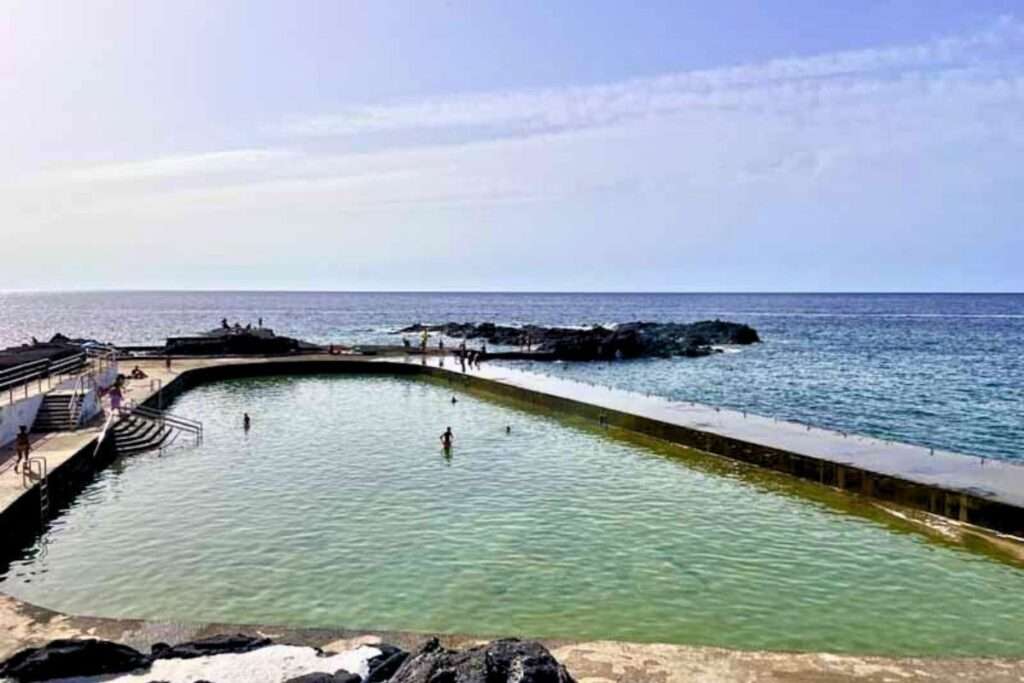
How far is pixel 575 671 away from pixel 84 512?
45.8ft

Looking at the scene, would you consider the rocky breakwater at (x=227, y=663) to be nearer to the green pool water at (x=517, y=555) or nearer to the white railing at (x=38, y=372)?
the green pool water at (x=517, y=555)

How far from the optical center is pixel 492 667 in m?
7.33

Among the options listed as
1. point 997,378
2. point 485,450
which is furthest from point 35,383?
point 997,378

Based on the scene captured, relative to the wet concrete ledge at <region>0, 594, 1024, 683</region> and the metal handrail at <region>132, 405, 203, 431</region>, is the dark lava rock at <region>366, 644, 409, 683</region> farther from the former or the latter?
the metal handrail at <region>132, 405, 203, 431</region>

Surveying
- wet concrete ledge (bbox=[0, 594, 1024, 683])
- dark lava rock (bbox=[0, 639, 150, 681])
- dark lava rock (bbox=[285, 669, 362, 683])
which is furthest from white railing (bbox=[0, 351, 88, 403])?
dark lava rock (bbox=[285, 669, 362, 683])

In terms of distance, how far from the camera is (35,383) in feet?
93.5

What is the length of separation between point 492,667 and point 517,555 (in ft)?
28.9

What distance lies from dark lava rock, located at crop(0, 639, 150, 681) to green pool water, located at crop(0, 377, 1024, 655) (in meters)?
3.81

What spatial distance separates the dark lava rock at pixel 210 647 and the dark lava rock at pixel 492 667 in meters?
2.58

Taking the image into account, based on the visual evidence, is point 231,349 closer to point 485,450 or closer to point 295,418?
point 295,418

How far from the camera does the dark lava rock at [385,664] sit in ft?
28.3

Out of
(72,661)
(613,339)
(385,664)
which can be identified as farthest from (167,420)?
(613,339)

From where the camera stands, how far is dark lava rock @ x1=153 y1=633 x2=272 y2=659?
941 centimetres

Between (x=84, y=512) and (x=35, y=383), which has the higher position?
(x=35, y=383)
